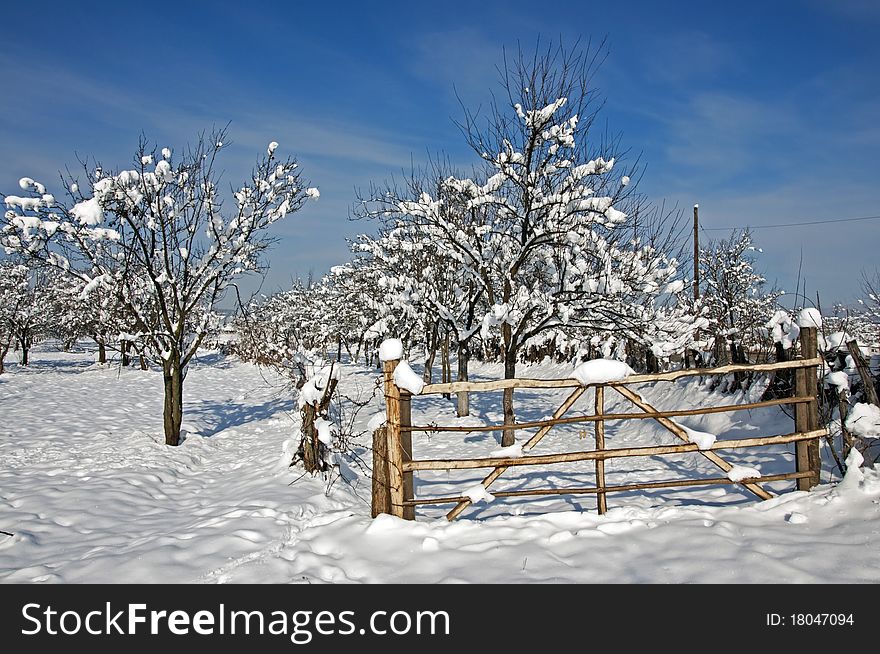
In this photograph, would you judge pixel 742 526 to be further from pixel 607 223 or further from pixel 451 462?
pixel 607 223

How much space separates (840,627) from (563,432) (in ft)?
31.9

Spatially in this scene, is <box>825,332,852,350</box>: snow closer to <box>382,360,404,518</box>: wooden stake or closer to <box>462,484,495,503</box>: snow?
<box>462,484,495,503</box>: snow

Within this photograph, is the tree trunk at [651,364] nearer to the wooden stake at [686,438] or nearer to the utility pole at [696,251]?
the utility pole at [696,251]

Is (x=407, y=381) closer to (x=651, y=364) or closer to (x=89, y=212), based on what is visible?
(x=89, y=212)

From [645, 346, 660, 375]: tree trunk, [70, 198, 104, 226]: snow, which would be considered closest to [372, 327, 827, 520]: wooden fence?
[70, 198, 104, 226]: snow

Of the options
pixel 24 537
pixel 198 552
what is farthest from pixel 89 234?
pixel 198 552

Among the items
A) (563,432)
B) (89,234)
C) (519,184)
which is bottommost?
(563,432)

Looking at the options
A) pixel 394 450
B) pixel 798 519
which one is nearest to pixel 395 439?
pixel 394 450

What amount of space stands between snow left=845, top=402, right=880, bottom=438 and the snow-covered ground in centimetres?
36

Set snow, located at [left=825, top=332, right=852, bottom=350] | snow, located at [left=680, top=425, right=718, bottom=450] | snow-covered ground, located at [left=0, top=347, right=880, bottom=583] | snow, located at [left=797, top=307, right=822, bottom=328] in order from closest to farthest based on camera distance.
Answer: snow-covered ground, located at [left=0, top=347, right=880, bottom=583]
snow, located at [left=680, top=425, right=718, bottom=450]
snow, located at [left=797, top=307, right=822, bottom=328]
snow, located at [left=825, top=332, right=852, bottom=350]

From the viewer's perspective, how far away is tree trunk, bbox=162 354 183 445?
9992 mm

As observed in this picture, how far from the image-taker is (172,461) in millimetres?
8797

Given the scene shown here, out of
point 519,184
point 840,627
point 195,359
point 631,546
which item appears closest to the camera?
point 840,627

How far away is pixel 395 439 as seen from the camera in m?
4.71
